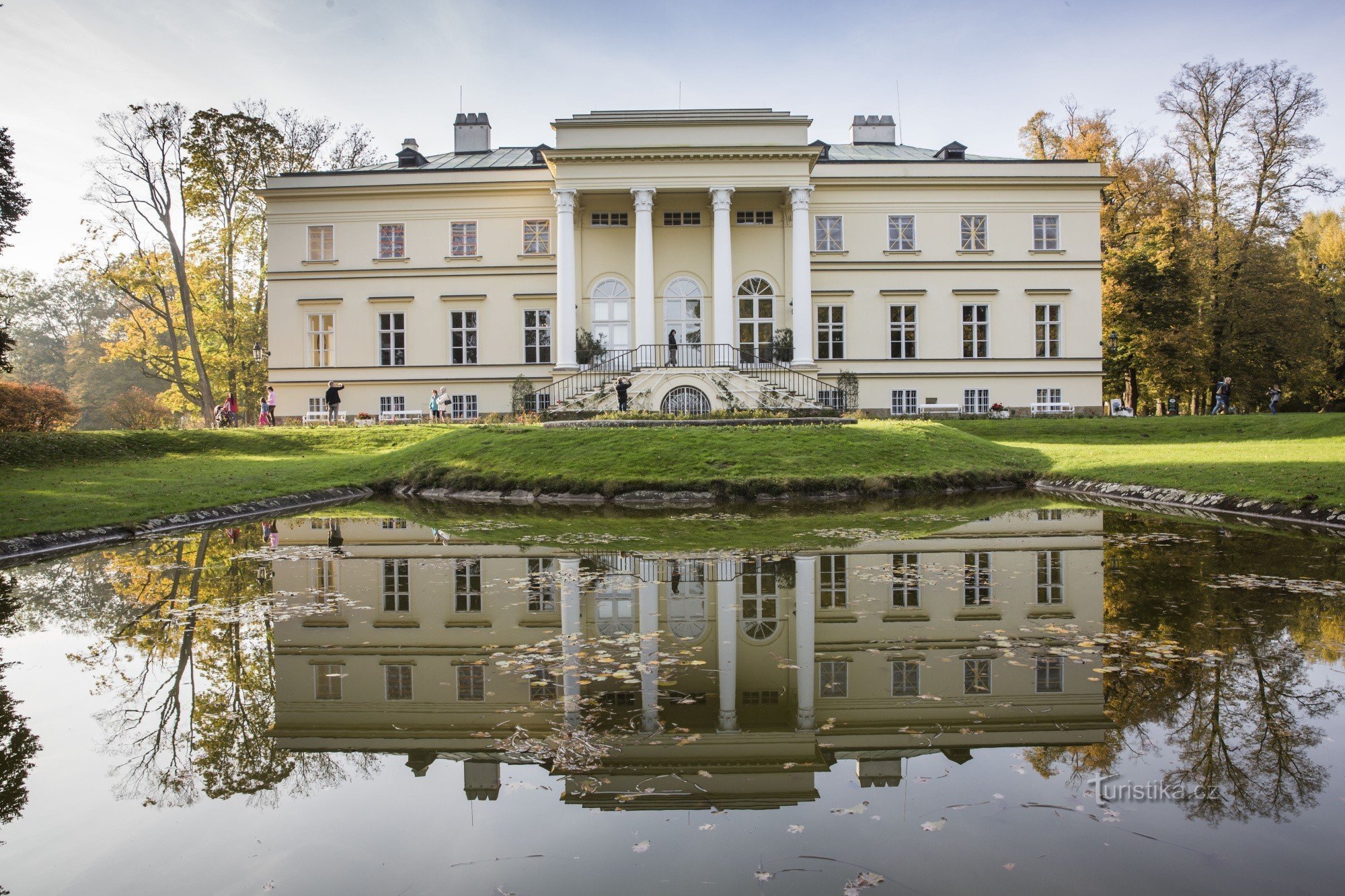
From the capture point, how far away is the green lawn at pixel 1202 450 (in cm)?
1299

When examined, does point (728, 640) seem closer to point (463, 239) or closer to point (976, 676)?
point (976, 676)

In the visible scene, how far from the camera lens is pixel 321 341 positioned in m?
32.7

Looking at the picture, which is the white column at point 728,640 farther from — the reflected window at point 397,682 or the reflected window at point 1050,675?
the reflected window at point 397,682

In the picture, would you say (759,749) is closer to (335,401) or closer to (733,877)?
(733,877)

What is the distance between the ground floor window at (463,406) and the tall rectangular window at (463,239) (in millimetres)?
5687

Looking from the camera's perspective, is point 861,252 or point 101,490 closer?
point 101,490

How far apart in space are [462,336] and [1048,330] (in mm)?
23375

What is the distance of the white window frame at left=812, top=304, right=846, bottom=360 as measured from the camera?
3200 centimetres

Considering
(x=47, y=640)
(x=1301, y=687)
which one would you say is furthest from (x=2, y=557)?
(x=1301, y=687)

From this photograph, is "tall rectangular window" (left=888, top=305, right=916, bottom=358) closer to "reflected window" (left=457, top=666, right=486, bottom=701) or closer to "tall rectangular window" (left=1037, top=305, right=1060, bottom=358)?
"tall rectangular window" (left=1037, top=305, right=1060, bottom=358)

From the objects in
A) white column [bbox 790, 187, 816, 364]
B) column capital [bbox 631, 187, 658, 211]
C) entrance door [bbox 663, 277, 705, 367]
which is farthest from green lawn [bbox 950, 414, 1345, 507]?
column capital [bbox 631, 187, 658, 211]

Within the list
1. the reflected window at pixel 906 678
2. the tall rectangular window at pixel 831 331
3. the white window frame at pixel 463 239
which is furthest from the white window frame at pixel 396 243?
the reflected window at pixel 906 678

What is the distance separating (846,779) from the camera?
12.6 ft

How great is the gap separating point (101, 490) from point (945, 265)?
28590 mm
